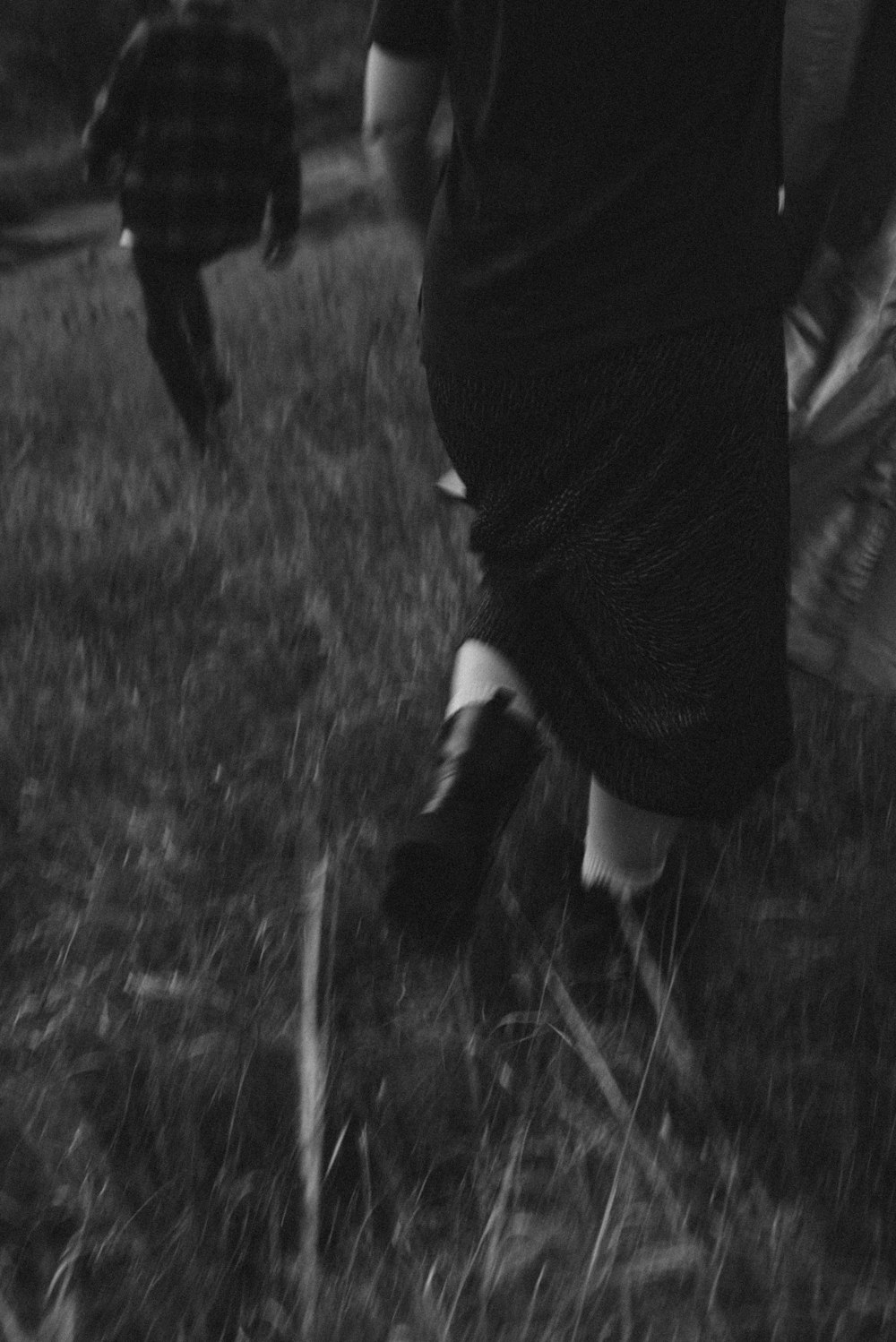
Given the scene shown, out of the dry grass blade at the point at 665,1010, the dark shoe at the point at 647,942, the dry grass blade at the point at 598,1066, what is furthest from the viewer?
the dark shoe at the point at 647,942

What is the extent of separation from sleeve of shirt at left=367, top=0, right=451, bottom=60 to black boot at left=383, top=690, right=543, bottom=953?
0.67m

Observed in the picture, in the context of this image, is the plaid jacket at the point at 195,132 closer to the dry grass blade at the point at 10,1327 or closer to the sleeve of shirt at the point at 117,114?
the sleeve of shirt at the point at 117,114

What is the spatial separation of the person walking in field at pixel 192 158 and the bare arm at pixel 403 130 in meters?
2.10

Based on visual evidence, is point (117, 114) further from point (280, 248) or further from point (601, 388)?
point (601, 388)

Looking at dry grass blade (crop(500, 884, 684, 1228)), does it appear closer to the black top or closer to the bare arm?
the black top

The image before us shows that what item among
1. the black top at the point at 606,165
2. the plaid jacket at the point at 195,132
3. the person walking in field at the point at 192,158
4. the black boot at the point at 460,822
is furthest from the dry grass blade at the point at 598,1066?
the plaid jacket at the point at 195,132

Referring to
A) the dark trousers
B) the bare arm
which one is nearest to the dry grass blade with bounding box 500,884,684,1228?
the bare arm

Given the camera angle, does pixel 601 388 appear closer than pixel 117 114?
Yes

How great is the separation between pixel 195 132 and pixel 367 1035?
271 centimetres

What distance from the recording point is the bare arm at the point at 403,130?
5.14 feet

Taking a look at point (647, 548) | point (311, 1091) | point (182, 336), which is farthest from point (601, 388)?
point (182, 336)

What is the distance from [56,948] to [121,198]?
8.16ft

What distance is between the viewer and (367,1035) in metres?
1.73

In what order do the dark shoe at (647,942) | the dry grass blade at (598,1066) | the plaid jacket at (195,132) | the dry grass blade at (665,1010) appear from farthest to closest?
the plaid jacket at (195,132)
the dark shoe at (647,942)
the dry grass blade at (665,1010)
the dry grass blade at (598,1066)
